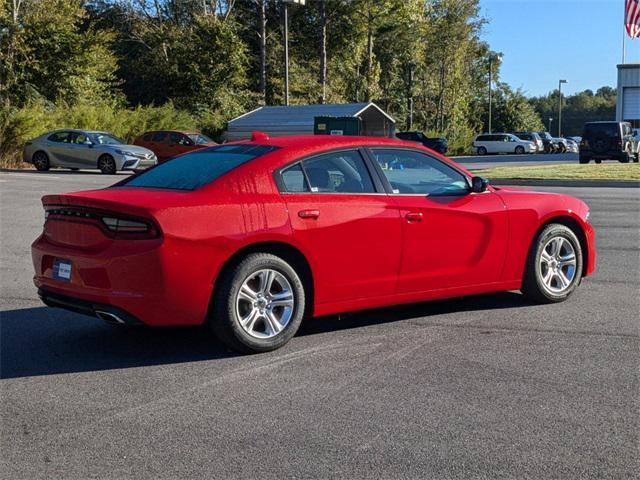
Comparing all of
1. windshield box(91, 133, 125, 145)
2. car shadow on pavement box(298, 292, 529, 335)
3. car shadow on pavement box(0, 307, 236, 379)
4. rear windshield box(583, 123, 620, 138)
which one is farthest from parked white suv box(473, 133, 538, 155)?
car shadow on pavement box(0, 307, 236, 379)

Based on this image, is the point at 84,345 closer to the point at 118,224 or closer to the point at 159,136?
the point at 118,224

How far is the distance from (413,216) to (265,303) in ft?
4.62

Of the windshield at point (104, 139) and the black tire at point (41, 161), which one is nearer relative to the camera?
the windshield at point (104, 139)

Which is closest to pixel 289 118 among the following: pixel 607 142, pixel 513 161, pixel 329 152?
pixel 513 161

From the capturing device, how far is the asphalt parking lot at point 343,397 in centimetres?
409

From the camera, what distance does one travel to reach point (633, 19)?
45.8 metres

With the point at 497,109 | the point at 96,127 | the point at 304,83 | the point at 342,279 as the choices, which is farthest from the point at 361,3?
the point at 342,279

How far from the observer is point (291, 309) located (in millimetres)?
6121

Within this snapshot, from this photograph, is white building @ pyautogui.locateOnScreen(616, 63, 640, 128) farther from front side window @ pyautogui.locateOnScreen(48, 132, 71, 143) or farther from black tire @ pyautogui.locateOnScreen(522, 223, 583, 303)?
black tire @ pyautogui.locateOnScreen(522, 223, 583, 303)

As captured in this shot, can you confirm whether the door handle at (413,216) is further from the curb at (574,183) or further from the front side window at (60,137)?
the front side window at (60,137)

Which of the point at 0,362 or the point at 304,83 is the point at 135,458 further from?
the point at 304,83

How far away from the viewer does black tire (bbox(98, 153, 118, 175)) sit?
29.2 m

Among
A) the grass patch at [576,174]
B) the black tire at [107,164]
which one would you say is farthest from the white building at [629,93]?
the black tire at [107,164]

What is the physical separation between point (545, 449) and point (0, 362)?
369 centimetres
